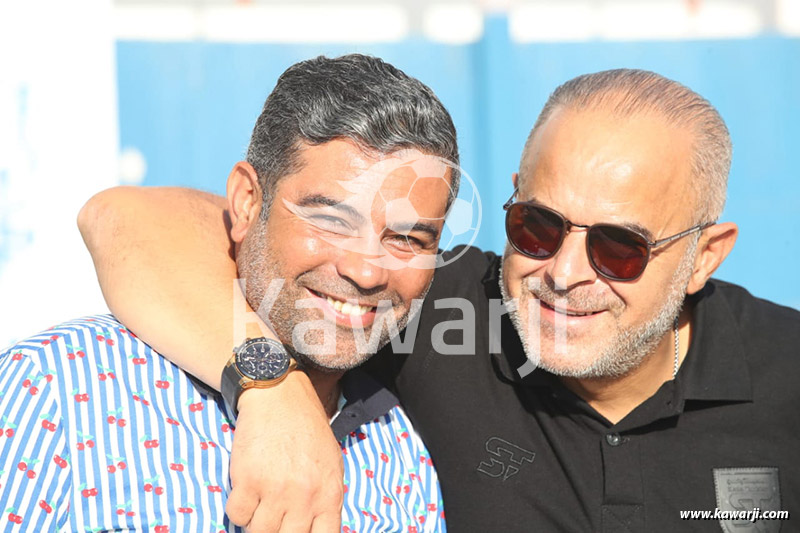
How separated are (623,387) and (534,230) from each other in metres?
0.46

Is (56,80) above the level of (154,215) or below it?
above

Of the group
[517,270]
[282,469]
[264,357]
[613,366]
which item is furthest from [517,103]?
[282,469]

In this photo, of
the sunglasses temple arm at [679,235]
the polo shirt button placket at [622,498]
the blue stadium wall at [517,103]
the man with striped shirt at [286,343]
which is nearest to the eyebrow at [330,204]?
the man with striped shirt at [286,343]

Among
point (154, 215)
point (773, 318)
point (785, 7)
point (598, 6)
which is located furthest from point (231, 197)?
point (785, 7)

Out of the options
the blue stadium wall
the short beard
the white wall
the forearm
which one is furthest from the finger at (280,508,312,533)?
the blue stadium wall

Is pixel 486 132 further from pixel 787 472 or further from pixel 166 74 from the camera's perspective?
pixel 787 472

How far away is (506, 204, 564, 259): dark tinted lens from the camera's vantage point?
1949mm

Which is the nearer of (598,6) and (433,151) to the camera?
(433,151)

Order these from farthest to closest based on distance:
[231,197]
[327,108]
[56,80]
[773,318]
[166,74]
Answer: [166,74] → [56,80] → [773,318] → [231,197] → [327,108]

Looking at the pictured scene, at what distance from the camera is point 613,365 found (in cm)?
201

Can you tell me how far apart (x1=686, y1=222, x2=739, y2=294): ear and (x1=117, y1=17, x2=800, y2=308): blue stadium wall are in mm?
1554

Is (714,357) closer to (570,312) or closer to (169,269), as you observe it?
(570,312)

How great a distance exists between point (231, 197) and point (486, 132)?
2.00m

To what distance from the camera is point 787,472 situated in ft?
6.52
